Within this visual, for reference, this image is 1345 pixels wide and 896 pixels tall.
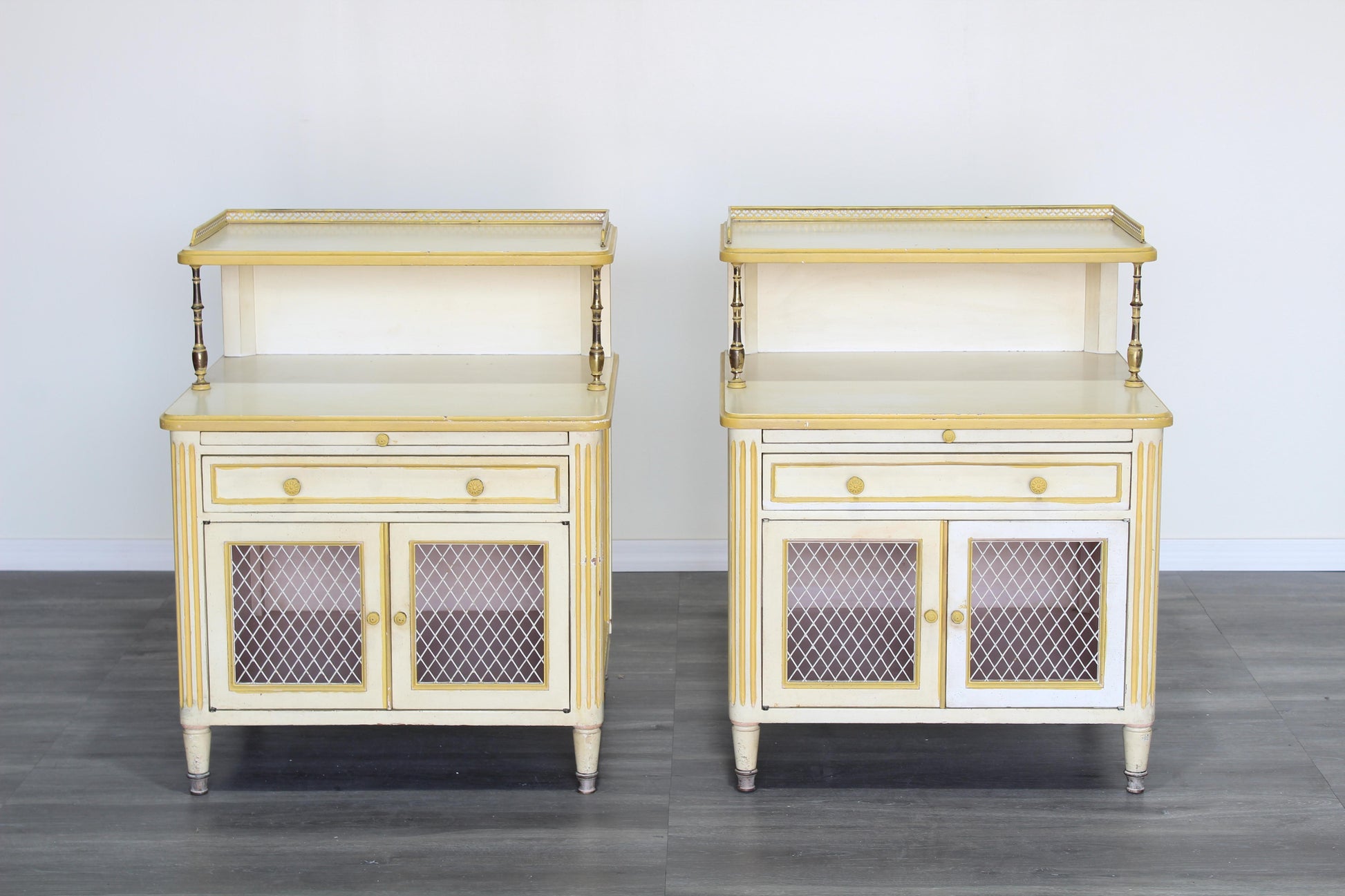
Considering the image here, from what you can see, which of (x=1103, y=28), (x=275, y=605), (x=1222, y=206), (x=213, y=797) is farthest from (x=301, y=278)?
(x=1222, y=206)

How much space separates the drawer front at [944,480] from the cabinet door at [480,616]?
423 mm

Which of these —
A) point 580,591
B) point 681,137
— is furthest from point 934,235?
point 580,591

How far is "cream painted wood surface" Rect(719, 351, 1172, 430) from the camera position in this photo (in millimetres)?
2646

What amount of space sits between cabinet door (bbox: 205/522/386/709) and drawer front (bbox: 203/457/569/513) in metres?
0.05

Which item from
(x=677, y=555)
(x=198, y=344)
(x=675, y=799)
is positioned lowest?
(x=675, y=799)

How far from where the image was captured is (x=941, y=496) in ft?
8.83

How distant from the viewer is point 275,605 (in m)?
2.76

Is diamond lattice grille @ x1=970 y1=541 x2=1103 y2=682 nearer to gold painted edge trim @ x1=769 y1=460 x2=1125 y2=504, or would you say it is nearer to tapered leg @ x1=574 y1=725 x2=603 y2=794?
gold painted edge trim @ x1=769 y1=460 x2=1125 y2=504

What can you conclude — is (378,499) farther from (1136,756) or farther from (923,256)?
(1136,756)

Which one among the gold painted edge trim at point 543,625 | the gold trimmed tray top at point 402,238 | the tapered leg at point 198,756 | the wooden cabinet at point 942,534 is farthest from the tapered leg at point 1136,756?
the tapered leg at point 198,756

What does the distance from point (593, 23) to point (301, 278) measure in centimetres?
95

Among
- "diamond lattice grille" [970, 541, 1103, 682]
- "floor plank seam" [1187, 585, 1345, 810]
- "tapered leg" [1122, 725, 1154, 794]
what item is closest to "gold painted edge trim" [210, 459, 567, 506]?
"diamond lattice grille" [970, 541, 1103, 682]

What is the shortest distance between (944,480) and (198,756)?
4.74ft

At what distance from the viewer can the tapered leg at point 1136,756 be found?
9.09ft
